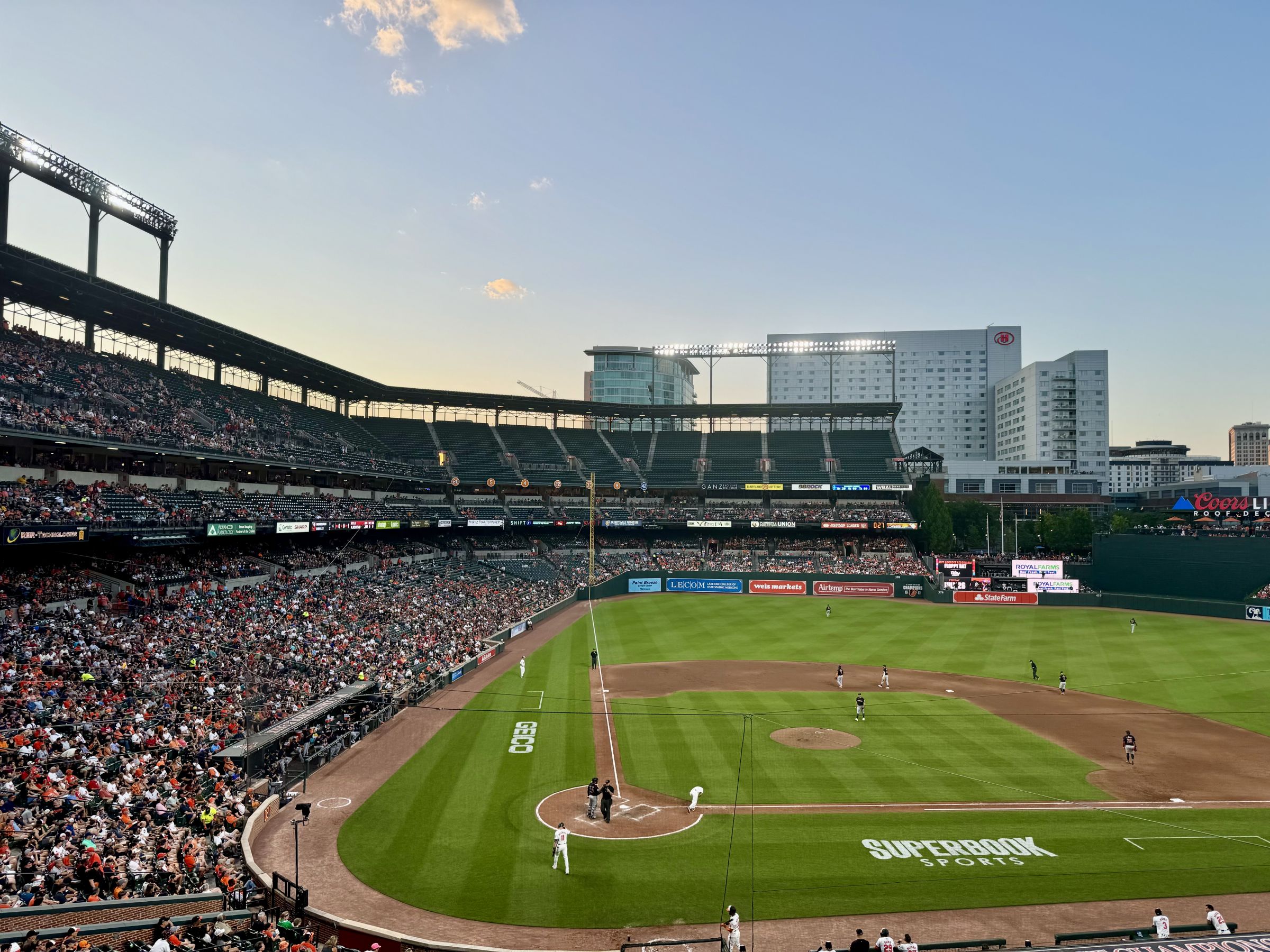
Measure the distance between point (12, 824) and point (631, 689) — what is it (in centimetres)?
2440

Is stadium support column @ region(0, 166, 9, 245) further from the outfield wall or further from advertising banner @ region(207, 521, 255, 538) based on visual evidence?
the outfield wall

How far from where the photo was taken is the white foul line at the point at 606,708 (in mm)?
24516

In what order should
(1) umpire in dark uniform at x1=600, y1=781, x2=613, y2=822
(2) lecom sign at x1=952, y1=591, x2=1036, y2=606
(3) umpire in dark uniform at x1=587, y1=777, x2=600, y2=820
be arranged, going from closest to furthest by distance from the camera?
(1) umpire in dark uniform at x1=600, y1=781, x2=613, y2=822
(3) umpire in dark uniform at x1=587, y1=777, x2=600, y2=820
(2) lecom sign at x1=952, y1=591, x2=1036, y2=606

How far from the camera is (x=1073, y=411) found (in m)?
140

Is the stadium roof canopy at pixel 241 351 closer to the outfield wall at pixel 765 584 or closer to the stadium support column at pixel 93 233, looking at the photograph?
the stadium support column at pixel 93 233

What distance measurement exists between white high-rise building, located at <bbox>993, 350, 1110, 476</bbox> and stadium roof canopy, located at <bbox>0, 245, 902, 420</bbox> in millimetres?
63606

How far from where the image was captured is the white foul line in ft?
80.4

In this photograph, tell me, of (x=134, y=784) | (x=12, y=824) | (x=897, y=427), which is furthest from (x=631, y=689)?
(x=897, y=427)

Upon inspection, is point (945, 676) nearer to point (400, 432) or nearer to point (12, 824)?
point (12, 824)

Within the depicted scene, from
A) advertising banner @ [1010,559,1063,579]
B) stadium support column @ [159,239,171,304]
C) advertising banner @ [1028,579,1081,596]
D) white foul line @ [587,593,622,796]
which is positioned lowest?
white foul line @ [587,593,622,796]

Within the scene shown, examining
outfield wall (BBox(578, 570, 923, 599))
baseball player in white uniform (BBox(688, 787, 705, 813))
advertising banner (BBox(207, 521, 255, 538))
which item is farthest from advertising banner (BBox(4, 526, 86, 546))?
outfield wall (BBox(578, 570, 923, 599))

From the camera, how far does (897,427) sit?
559 ft

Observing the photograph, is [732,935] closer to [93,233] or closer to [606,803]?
[606,803]

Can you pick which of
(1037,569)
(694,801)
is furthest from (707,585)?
(694,801)
